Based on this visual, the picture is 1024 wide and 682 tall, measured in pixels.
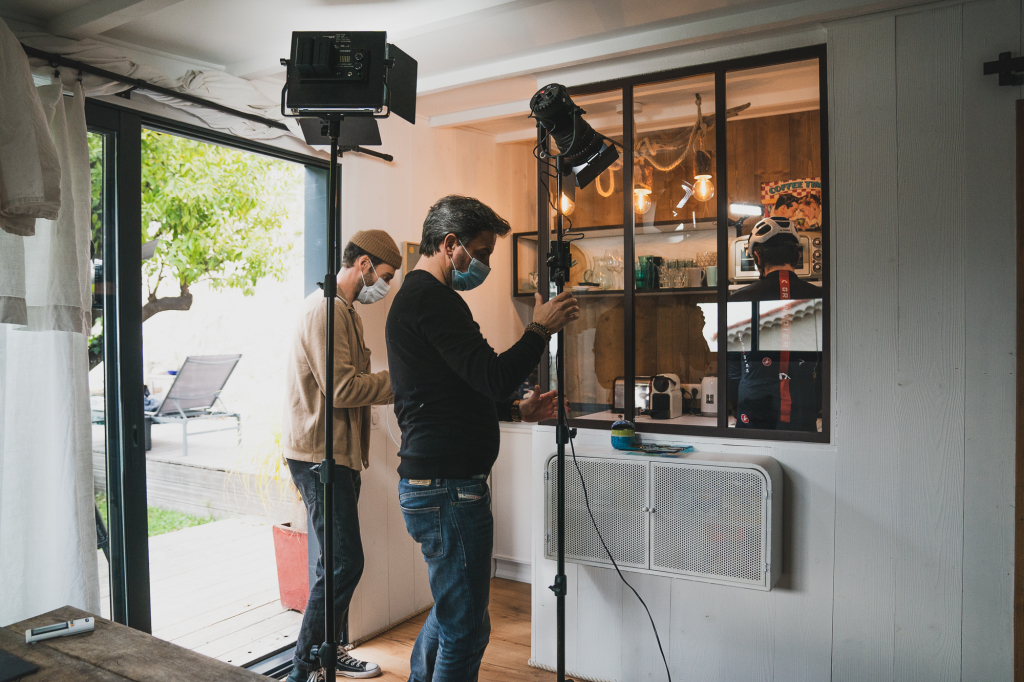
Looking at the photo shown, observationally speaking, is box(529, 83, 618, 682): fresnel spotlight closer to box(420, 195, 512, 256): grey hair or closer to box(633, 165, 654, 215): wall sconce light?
box(420, 195, 512, 256): grey hair

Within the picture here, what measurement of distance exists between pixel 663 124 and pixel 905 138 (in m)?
0.84

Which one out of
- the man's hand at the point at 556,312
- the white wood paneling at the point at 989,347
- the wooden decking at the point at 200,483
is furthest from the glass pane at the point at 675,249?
the wooden decking at the point at 200,483

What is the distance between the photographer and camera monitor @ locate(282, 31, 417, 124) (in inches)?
66.1

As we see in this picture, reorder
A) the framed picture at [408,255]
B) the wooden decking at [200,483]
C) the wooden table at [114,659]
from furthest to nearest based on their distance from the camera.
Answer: the wooden decking at [200,483] → the framed picture at [408,255] → the wooden table at [114,659]

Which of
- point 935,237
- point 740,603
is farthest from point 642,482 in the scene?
point 935,237

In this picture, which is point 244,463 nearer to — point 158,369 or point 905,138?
point 158,369

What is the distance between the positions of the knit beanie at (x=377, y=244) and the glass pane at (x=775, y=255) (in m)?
1.30

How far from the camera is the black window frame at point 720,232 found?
2344 millimetres

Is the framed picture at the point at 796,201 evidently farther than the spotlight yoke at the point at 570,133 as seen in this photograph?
Yes

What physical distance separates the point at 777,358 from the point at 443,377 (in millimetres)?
1318

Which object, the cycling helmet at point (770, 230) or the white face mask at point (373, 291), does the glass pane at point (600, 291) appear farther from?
the white face mask at point (373, 291)

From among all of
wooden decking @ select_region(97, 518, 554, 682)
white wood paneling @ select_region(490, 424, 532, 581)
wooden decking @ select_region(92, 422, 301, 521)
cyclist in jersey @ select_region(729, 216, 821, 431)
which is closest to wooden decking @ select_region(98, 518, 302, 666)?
wooden decking @ select_region(97, 518, 554, 682)

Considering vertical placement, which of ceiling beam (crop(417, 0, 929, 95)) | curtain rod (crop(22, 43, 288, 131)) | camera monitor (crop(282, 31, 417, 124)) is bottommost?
camera monitor (crop(282, 31, 417, 124))

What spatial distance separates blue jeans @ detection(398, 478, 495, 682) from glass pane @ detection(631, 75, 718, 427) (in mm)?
1112
